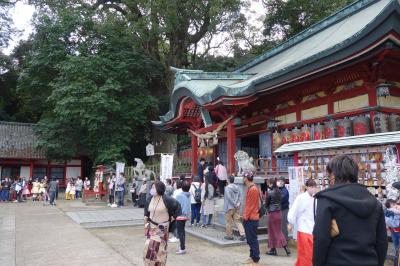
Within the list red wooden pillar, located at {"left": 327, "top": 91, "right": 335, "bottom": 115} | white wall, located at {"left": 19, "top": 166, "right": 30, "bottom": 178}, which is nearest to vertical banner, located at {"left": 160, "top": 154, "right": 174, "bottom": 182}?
red wooden pillar, located at {"left": 327, "top": 91, "right": 335, "bottom": 115}

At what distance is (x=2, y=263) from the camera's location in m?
7.14

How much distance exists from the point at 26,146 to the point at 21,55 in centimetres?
1284

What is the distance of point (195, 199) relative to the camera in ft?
34.9

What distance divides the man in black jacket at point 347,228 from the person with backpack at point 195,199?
8105 millimetres

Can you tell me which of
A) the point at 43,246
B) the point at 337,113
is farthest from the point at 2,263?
the point at 337,113

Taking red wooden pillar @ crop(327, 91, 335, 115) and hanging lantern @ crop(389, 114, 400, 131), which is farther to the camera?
red wooden pillar @ crop(327, 91, 335, 115)

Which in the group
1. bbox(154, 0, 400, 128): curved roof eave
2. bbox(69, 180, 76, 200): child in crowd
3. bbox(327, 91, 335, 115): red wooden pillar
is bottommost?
bbox(69, 180, 76, 200): child in crowd

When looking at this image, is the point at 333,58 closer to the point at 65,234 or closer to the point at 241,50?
the point at 65,234

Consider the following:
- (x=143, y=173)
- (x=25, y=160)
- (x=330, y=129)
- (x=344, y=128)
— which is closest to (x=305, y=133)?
(x=330, y=129)

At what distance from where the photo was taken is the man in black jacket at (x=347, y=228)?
2.45m

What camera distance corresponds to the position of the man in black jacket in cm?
245

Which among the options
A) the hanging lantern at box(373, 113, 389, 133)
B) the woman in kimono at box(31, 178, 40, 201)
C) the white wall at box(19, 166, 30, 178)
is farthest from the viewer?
the white wall at box(19, 166, 30, 178)

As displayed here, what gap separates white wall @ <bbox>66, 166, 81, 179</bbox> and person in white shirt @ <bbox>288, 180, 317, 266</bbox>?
2992 cm

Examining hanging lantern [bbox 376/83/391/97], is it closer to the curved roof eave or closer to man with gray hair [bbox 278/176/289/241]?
the curved roof eave
